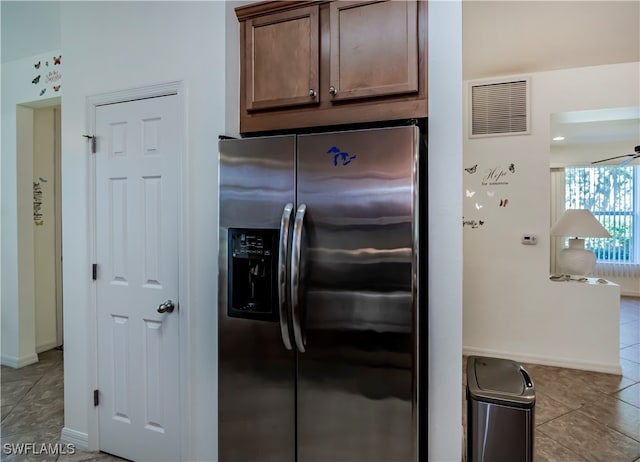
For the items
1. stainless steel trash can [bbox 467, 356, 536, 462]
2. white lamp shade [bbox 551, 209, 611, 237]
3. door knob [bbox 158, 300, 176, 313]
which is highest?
white lamp shade [bbox 551, 209, 611, 237]

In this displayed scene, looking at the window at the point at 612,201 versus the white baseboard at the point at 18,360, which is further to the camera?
the window at the point at 612,201

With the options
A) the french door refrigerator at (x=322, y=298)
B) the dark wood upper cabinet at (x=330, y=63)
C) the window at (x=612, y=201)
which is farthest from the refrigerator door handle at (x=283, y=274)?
the window at (x=612, y=201)

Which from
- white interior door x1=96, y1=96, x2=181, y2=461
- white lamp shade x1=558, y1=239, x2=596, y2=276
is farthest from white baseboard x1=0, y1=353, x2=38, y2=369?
white lamp shade x1=558, y1=239, x2=596, y2=276

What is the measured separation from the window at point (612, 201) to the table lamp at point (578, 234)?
3876mm

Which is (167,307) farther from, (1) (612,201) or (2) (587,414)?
(1) (612,201)

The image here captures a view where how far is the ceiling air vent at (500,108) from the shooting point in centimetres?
347

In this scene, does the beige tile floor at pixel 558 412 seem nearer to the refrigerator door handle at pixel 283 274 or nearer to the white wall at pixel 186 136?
the white wall at pixel 186 136

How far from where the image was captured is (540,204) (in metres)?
3.46

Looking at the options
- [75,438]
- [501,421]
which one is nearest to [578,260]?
[501,421]

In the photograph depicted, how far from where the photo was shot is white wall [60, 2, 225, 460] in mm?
1888

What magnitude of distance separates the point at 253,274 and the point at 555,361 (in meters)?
3.32

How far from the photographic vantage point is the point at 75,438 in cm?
223

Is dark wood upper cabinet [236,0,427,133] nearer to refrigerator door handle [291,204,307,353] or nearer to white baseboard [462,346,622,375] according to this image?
refrigerator door handle [291,204,307,353]

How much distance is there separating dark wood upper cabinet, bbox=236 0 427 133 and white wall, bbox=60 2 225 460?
218mm
